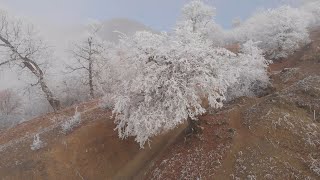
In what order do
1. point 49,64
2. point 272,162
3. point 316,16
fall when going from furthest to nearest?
point 316,16 < point 49,64 < point 272,162

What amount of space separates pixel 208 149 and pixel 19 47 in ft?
78.5

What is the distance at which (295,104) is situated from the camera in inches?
1089

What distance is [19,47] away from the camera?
37875mm

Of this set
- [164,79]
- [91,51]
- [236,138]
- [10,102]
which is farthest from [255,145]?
[10,102]

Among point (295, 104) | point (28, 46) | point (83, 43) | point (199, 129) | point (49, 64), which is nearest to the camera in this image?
point (199, 129)

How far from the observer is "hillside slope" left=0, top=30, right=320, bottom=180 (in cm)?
2198

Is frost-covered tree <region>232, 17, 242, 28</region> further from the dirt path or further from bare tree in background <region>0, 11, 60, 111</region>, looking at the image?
the dirt path

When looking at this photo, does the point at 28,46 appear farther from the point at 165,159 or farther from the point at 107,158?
the point at 165,159

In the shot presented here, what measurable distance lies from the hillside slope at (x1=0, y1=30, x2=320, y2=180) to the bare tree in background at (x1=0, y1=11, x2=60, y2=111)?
36.1 feet

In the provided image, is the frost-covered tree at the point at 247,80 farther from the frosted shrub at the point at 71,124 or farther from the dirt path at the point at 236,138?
the frosted shrub at the point at 71,124

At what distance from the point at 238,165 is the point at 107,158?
992 cm

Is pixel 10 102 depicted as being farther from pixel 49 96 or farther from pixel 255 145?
pixel 255 145

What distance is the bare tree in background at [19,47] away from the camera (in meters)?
37.6

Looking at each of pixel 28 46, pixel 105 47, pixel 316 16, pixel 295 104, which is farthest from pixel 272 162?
pixel 316 16
